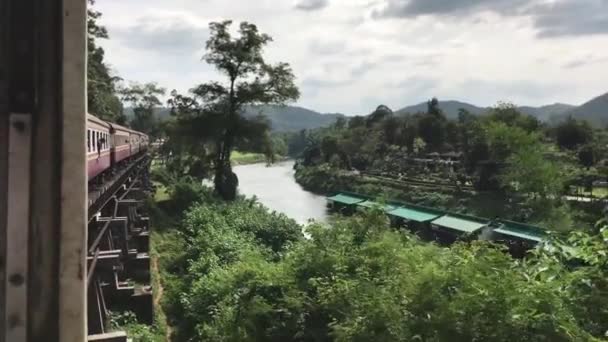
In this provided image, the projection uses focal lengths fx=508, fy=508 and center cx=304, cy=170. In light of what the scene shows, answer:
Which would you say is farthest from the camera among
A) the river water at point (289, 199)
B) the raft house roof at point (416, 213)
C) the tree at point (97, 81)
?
the river water at point (289, 199)

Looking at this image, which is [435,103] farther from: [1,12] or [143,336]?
[1,12]

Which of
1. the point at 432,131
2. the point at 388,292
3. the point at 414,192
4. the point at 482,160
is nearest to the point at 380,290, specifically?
the point at 388,292

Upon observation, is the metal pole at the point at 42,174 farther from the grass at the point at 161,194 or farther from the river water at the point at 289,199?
the river water at the point at 289,199

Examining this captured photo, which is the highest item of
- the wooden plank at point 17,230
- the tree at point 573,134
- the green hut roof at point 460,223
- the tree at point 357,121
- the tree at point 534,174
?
the tree at point 357,121

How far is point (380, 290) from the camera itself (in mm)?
7391

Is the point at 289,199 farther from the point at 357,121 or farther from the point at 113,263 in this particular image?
the point at 113,263

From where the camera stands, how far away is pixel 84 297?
1.01 m

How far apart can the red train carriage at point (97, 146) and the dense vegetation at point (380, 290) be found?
370 cm

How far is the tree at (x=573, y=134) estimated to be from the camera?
42656 millimetres

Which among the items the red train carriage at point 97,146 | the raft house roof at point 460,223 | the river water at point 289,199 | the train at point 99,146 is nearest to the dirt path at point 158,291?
the train at point 99,146

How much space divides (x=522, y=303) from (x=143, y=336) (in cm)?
Answer: 731

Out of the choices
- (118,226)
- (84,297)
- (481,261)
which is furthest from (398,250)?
(84,297)

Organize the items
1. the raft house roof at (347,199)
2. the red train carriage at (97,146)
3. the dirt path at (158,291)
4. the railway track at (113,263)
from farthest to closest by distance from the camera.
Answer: the raft house roof at (347,199)
the dirt path at (158,291)
the red train carriage at (97,146)
the railway track at (113,263)

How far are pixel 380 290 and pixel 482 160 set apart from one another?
3544 centimetres
